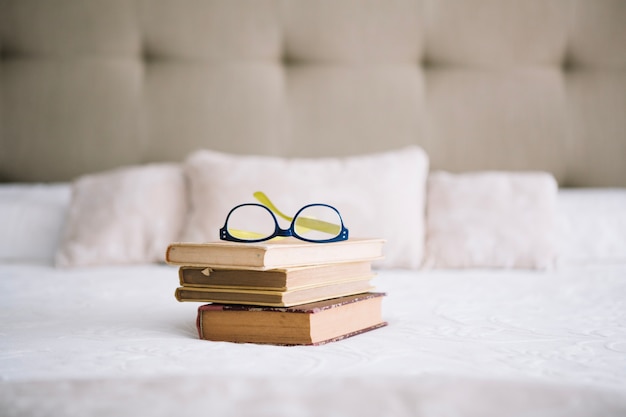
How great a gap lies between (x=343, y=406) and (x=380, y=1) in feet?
6.12

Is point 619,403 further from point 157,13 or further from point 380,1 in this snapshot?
point 157,13

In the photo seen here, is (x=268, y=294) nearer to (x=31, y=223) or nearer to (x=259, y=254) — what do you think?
(x=259, y=254)

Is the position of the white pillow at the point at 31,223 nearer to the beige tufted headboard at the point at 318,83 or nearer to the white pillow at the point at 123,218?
the white pillow at the point at 123,218

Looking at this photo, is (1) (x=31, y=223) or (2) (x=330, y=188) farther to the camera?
(1) (x=31, y=223)

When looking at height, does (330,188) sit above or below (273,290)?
above

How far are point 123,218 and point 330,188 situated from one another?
531 millimetres

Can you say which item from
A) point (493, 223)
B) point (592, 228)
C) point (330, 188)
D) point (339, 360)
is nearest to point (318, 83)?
point (330, 188)

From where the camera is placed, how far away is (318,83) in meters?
2.24

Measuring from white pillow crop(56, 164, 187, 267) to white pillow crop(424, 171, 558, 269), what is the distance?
0.66 meters

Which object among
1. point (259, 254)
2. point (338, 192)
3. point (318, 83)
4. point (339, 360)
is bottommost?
point (339, 360)

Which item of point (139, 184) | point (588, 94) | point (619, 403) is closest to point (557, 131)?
point (588, 94)

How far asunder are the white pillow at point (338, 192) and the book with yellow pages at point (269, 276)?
766mm

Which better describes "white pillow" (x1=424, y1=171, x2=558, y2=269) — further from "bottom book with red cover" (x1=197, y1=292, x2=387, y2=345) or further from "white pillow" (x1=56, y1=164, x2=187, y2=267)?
"bottom book with red cover" (x1=197, y1=292, x2=387, y2=345)

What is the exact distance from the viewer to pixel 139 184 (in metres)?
1.88
